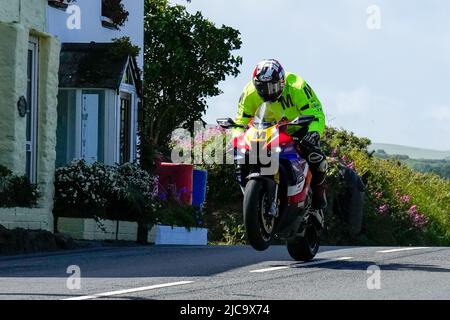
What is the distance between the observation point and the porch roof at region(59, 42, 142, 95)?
930 inches

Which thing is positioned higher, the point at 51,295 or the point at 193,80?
the point at 193,80

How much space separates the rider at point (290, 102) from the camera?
1298 centimetres

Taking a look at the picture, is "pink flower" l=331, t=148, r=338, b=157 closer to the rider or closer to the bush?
the bush

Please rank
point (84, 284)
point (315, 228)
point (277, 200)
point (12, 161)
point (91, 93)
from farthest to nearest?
1. point (91, 93)
2. point (12, 161)
3. point (315, 228)
4. point (277, 200)
5. point (84, 284)

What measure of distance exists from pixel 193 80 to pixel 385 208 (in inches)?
244

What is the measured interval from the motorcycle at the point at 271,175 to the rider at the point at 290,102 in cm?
9

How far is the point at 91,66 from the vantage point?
23.8 meters

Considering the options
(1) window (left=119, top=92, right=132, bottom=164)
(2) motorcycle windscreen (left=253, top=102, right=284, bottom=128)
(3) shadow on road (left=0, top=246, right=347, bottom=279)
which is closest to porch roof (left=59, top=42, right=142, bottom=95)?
(1) window (left=119, top=92, right=132, bottom=164)

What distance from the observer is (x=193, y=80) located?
36125mm

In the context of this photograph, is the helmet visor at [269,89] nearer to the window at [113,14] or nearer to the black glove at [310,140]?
the black glove at [310,140]

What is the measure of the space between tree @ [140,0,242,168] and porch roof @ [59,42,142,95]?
36.5 feet

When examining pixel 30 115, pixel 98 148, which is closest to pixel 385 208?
pixel 98 148

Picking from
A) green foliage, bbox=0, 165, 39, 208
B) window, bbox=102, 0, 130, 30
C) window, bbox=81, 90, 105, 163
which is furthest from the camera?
window, bbox=102, 0, 130, 30

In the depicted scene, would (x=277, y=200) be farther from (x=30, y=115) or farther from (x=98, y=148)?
(x=98, y=148)
